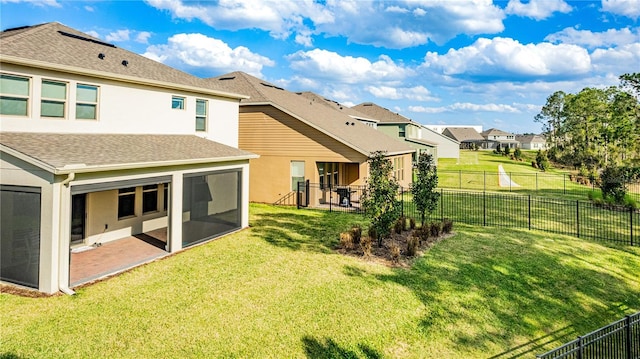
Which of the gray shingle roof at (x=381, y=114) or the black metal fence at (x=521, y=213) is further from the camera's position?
the gray shingle roof at (x=381, y=114)

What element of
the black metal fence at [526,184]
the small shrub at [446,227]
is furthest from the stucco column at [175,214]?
the black metal fence at [526,184]

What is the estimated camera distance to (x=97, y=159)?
8945mm

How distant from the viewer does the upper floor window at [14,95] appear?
30.1ft

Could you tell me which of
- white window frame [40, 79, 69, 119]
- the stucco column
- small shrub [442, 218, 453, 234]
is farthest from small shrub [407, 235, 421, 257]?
white window frame [40, 79, 69, 119]

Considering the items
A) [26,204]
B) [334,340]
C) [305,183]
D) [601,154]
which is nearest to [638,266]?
[334,340]

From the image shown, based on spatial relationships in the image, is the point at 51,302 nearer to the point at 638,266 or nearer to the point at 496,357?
the point at 496,357

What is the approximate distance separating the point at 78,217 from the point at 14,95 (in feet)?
12.9

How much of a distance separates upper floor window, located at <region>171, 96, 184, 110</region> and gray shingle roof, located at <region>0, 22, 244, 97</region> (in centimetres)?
63

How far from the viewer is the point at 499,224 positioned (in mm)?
16234

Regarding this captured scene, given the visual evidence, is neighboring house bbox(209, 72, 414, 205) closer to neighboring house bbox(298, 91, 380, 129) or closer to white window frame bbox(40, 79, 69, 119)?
white window frame bbox(40, 79, 69, 119)

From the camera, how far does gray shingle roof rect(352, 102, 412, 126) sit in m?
37.9

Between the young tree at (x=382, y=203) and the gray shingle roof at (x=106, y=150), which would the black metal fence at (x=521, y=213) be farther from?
the gray shingle roof at (x=106, y=150)

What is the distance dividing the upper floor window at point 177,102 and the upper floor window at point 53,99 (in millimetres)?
4037

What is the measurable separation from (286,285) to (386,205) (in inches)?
183
